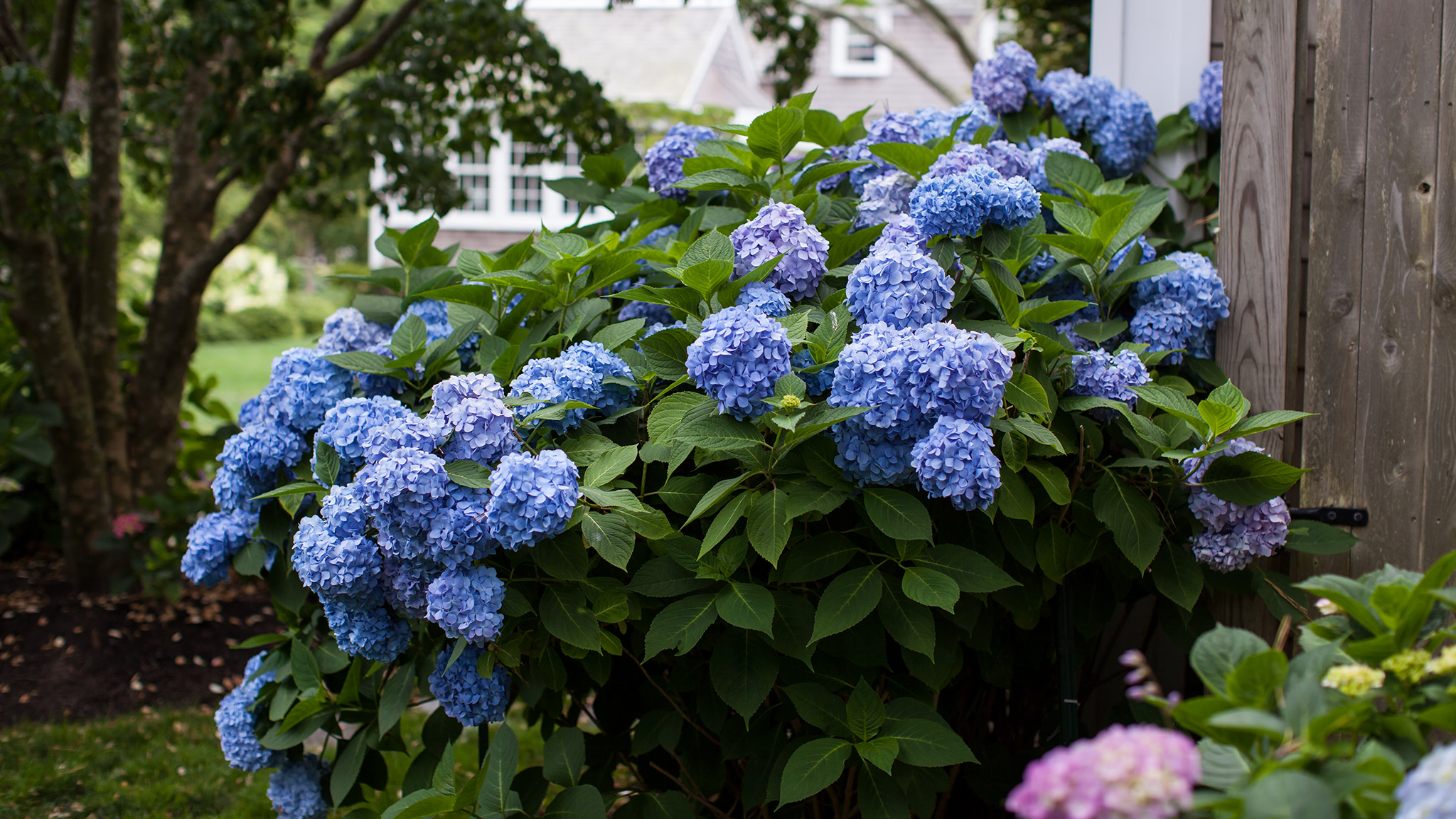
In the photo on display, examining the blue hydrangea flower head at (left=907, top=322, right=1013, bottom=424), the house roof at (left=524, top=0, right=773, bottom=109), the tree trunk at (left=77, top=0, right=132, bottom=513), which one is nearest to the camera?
the blue hydrangea flower head at (left=907, top=322, right=1013, bottom=424)

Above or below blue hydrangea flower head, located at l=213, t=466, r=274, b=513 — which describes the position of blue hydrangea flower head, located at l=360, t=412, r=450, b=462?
above

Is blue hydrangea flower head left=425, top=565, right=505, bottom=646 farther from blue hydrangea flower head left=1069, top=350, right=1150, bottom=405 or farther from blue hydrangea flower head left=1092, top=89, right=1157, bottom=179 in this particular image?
blue hydrangea flower head left=1092, top=89, right=1157, bottom=179

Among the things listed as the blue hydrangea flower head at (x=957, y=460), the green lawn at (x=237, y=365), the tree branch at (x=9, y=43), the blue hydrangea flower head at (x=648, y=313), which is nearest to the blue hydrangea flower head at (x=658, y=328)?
the blue hydrangea flower head at (x=648, y=313)

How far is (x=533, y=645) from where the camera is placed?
167 cm

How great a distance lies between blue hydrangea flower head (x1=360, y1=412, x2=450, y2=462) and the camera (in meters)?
1.54

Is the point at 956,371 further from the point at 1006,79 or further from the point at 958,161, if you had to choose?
the point at 1006,79

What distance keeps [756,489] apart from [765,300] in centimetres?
33

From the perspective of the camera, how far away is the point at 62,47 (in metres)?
4.26

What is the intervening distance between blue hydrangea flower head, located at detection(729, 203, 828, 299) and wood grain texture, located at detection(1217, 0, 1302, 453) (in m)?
0.96

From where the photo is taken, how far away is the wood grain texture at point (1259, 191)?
203 centimetres

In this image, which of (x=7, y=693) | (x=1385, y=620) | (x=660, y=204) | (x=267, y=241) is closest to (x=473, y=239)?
(x=267, y=241)

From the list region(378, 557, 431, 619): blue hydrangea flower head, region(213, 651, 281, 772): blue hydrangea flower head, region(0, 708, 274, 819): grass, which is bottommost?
region(0, 708, 274, 819): grass

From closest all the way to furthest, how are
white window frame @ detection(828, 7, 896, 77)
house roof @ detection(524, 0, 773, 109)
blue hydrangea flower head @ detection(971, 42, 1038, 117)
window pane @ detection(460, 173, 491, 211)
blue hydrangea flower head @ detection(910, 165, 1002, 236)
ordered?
1. blue hydrangea flower head @ detection(910, 165, 1002, 236)
2. blue hydrangea flower head @ detection(971, 42, 1038, 117)
3. window pane @ detection(460, 173, 491, 211)
4. house roof @ detection(524, 0, 773, 109)
5. white window frame @ detection(828, 7, 896, 77)

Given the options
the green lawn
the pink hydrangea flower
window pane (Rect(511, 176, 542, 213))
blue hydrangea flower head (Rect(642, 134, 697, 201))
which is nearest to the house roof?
window pane (Rect(511, 176, 542, 213))
